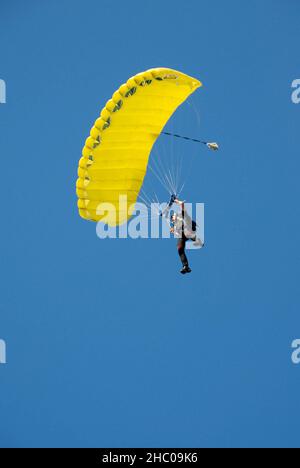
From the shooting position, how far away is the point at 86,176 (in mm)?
16141

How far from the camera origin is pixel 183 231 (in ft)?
53.7

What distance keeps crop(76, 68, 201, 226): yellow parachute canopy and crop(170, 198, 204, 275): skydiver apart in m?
0.85

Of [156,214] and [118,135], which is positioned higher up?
[118,135]

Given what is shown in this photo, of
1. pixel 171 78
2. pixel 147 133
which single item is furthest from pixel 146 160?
pixel 171 78

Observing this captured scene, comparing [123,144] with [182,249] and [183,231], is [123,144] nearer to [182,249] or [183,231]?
[183,231]

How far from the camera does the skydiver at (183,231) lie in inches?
640

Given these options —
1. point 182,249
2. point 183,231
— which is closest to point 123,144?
point 183,231

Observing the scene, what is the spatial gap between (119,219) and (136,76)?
2787mm

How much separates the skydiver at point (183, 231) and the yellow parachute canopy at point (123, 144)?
849 millimetres

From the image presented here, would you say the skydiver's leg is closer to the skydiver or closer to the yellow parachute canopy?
the skydiver

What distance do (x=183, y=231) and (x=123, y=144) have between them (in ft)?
5.28
